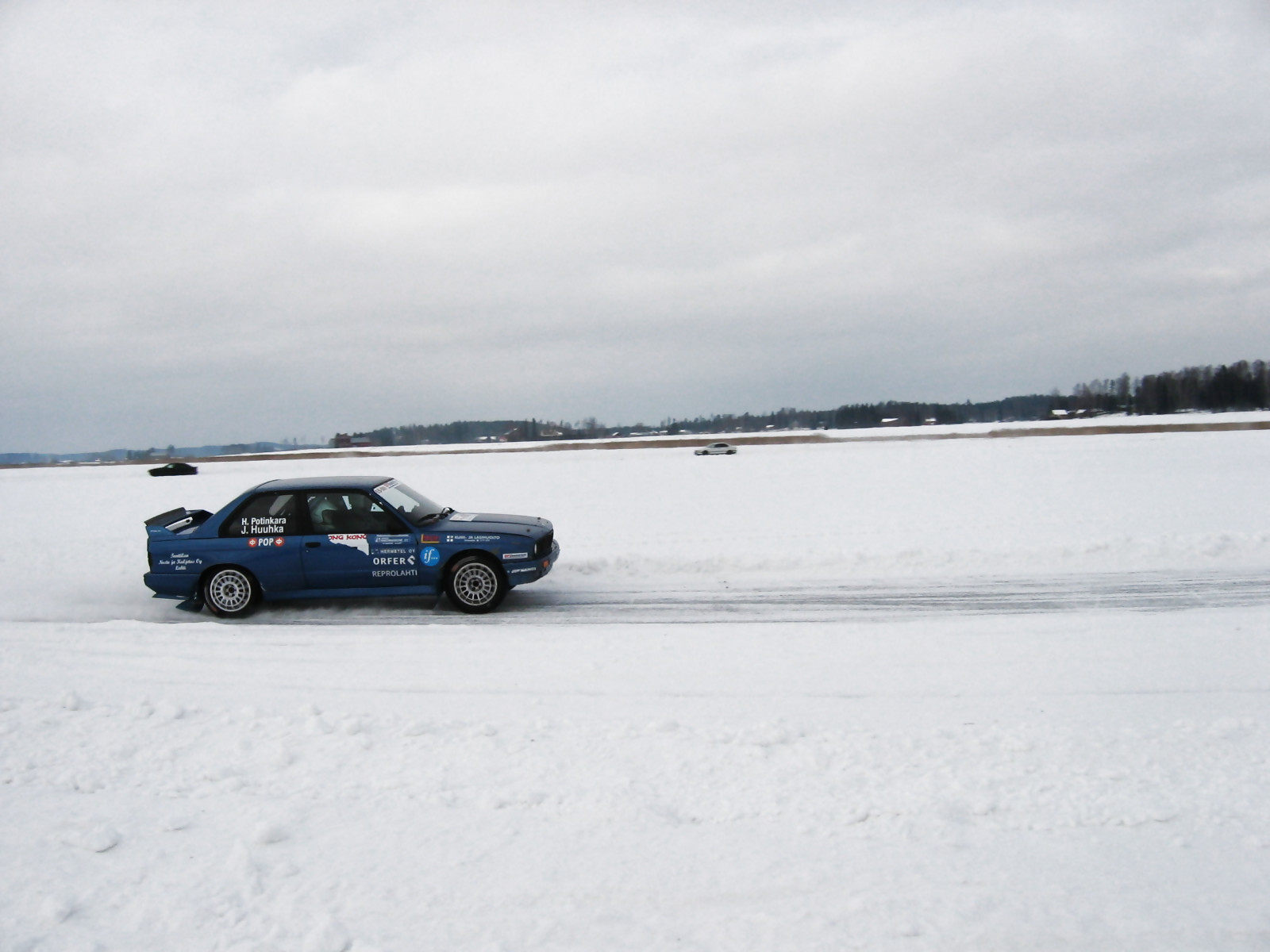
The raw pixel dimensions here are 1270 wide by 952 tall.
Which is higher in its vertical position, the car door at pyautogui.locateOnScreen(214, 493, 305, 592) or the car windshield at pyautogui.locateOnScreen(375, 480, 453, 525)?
the car windshield at pyautogui.locateOnScreen(375, 480, 453, 525)

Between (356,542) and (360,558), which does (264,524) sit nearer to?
(356,542)

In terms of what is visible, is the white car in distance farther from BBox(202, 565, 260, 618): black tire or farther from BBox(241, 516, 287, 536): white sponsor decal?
BBox(202, 565, 260, 618): black tire

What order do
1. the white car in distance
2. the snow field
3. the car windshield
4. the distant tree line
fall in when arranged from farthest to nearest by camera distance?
the distant tree line, the white car in distance, the snow field, the car windshield

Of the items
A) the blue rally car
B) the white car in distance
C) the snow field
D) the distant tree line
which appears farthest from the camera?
the distant tree line

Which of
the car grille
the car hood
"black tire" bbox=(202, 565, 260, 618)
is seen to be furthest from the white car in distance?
"black tire" bbox=(202, 565, 260, 618)

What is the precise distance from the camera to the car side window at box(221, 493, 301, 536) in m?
8.99

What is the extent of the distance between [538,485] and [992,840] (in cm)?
2338

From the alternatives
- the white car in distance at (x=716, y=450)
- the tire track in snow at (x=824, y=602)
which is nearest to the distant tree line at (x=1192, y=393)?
the white car in distance at (x=716, y=450)

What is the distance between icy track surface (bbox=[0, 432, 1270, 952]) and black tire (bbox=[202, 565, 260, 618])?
1.28 feet

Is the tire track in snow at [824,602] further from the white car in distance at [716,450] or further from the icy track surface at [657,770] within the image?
the white car in distance at [716,450]

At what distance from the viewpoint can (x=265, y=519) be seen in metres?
9.03

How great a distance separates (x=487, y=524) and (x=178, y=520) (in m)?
3.80

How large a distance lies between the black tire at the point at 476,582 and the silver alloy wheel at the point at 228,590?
235cm

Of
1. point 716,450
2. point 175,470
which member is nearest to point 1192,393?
point 716,450
